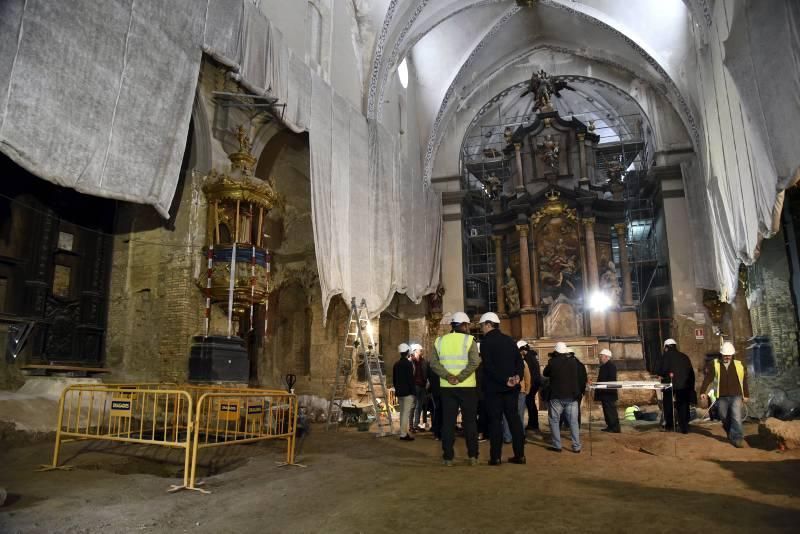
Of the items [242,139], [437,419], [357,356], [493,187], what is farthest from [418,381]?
[493,187]

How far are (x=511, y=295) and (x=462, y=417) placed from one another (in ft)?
40.3

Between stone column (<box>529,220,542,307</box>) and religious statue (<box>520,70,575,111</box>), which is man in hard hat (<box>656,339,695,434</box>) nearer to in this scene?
stone column (<box>529,220,542,307</box>)

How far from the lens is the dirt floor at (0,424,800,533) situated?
10.9 ft

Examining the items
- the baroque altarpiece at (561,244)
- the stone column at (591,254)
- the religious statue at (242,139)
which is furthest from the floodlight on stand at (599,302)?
the religious statue at (242,139)

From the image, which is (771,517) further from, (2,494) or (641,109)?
(641,109)

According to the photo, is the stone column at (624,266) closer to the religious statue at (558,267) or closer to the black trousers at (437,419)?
the religious statue at (558,267)

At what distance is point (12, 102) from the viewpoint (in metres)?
5.62

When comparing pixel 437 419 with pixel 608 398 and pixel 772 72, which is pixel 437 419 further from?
pixel 772 72

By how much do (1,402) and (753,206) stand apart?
37.1 feet

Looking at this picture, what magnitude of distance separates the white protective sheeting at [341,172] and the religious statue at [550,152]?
220 inches

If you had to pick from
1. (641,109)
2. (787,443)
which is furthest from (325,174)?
(641,109)

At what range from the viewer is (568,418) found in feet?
22.3

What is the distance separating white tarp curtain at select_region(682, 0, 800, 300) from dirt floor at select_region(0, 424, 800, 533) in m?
4.16

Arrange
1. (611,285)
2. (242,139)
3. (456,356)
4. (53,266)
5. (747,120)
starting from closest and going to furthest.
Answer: (456,356) → (747,120) → (242,139) → (53,266) → (611,285)
